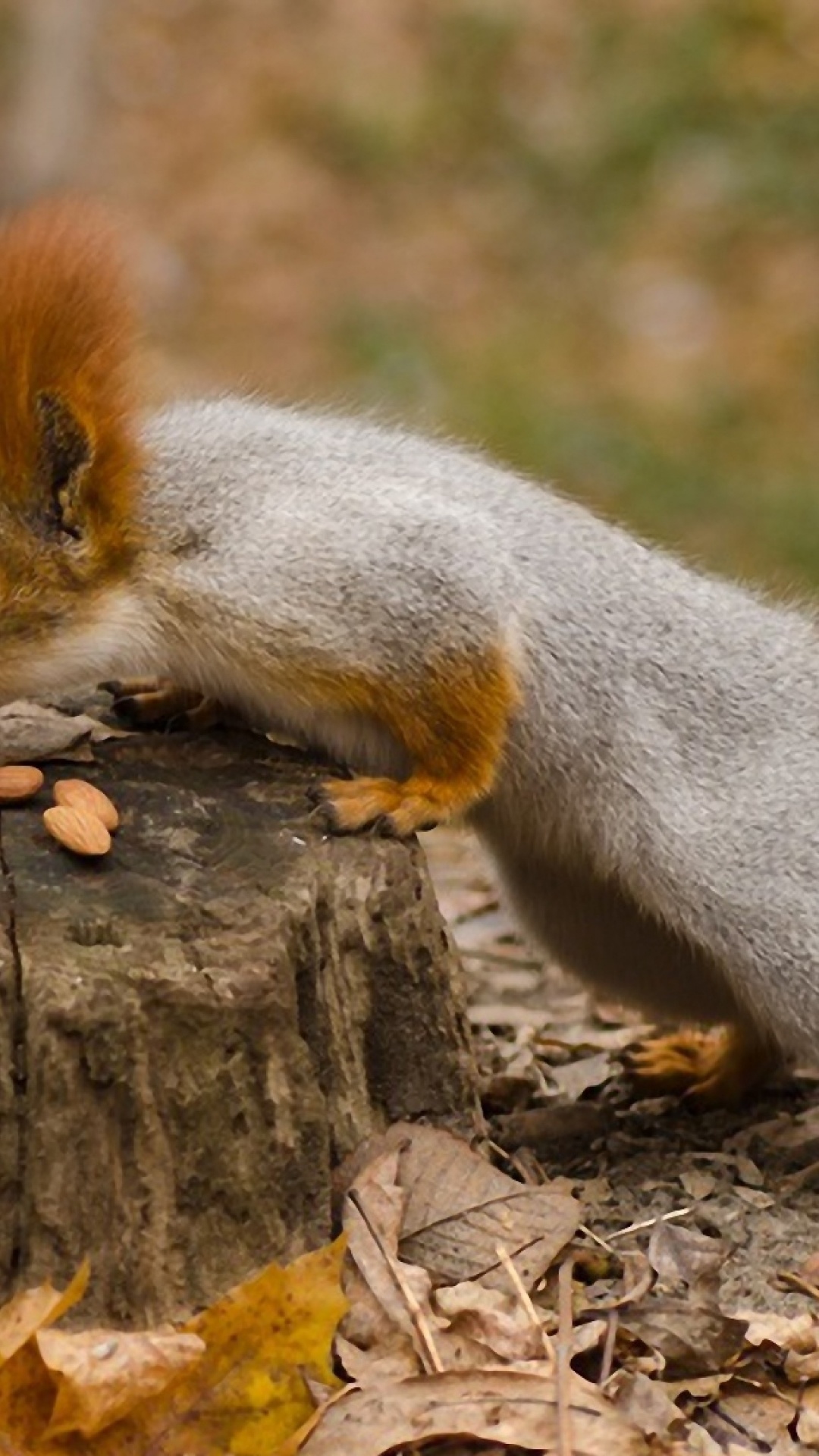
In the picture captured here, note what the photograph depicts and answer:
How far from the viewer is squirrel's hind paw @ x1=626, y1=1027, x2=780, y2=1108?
184 inches

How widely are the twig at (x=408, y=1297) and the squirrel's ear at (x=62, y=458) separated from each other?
45.4 inches

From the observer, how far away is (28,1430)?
312 cm

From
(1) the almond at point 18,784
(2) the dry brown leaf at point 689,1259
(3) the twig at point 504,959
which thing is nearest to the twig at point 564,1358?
(2) the dry brown leaf at point 689,1259

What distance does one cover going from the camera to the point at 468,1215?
Result: 3668mm

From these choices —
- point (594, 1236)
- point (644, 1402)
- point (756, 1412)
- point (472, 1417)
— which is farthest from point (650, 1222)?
point (472, 1417)

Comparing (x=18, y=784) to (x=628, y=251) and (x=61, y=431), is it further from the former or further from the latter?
(x=628, y=251)

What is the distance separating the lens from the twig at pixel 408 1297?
3.33m

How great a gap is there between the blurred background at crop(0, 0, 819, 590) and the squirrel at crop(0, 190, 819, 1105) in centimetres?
485

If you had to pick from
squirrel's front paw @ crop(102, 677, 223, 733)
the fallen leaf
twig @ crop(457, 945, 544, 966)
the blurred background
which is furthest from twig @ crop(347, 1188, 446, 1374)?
the blurred background

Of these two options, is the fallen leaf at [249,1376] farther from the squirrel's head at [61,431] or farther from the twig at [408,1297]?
the squirrel's head at [61,431]

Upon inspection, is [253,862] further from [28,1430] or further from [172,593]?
[28,1430]

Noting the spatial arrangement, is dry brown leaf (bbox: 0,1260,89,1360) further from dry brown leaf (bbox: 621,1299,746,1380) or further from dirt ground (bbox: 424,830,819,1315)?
dirt ground (bbox: 424,830,819,1315)

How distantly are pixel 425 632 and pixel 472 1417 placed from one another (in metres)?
1.29

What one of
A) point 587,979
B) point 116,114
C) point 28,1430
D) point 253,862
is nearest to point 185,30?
point 116,114
